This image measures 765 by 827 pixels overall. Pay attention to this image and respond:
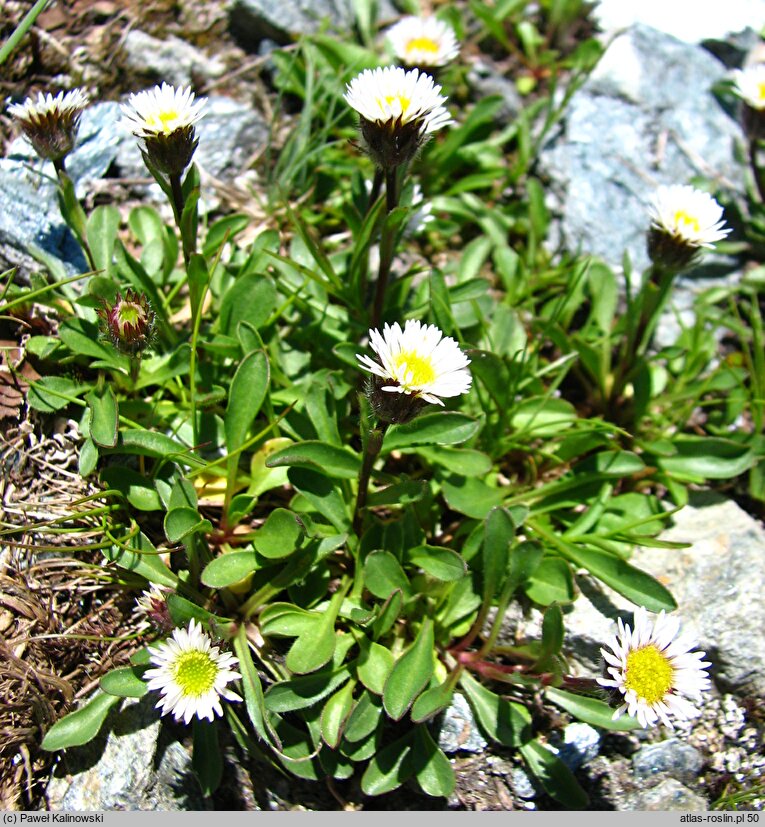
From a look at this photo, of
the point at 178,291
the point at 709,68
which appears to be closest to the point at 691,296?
the point at 709,68

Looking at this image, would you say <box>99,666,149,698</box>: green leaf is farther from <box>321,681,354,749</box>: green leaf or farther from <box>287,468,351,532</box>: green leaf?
<box>287,468,351,532</box>: green leaf

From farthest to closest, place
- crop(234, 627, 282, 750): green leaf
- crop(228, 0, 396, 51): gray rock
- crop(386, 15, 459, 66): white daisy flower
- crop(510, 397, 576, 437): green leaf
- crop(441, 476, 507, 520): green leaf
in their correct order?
crop(228, 0, 396, 51): gray rock
crop(386, 15, 459, 66): white daisy flower
crop(510, 397, 576, 437): green leaf
crop(441, 476, 507, 520): green leaf
crop(234, 627, 282, 750): green leaf

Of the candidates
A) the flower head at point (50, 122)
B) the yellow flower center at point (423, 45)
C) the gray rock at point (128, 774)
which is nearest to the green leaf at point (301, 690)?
the gray rock at point (128, 774)

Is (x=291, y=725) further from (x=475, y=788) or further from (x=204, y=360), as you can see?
(x=204, y=360)

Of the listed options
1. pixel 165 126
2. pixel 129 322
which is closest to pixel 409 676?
pixel 129 322

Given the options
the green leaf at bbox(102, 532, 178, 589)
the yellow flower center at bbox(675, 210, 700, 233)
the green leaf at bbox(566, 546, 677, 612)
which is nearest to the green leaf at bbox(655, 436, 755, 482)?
the green leaf at bbox(566, 546, 677, 612)
